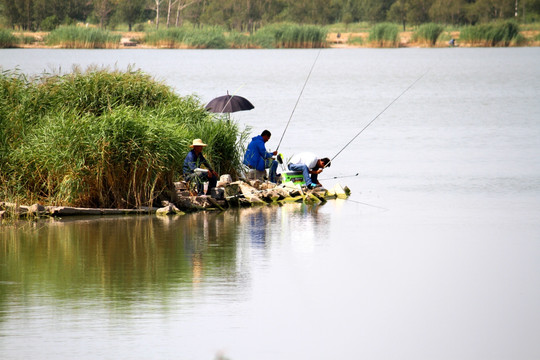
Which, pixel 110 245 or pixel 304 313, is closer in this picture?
pixel 304 313

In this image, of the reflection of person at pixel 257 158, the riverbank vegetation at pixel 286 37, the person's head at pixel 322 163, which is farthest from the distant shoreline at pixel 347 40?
the person's head at pixel 322 163

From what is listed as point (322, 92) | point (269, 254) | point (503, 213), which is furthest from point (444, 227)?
point (322, 92)

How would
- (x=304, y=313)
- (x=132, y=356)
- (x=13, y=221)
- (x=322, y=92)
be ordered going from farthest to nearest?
1. (x=322, y=92)
2. (x=13, y=221)
3. (x=304, y=313)
4. (x=132, y=356)

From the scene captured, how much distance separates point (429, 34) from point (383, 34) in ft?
9.59

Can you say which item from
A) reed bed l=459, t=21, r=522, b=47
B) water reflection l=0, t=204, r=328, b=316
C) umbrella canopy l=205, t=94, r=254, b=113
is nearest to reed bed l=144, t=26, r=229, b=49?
reed bed l=459, t=21, r=522, b=47

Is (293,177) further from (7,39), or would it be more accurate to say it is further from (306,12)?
(306,12)

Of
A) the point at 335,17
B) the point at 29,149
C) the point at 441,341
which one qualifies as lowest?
the point at 441,341

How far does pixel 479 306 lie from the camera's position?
9977 mm

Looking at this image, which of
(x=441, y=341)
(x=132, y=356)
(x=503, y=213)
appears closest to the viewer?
(x=132, y=356)

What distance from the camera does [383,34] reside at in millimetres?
69500

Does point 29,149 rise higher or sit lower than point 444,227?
higher

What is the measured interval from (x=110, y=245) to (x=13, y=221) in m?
1.91

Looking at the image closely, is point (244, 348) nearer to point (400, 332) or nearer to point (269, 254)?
point (400, 332)

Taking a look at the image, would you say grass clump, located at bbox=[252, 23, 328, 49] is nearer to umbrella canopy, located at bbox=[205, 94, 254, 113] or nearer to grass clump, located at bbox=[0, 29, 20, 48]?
grass clump, located at bbox=[0, 29, 20, 48]
